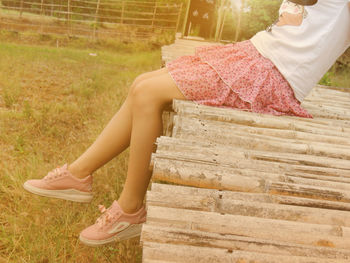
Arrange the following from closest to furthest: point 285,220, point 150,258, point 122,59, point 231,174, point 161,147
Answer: point 150,258 → point 285,220 → point 231,174 → point 161,147 → point 122,59

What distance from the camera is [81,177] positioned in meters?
1.92

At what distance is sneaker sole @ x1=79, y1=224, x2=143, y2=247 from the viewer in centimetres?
168

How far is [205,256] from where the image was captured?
833mm

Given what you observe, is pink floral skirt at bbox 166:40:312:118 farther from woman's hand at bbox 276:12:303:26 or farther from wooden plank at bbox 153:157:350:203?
wooden plank at bbox 153:157:350:203

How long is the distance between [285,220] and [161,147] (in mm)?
470

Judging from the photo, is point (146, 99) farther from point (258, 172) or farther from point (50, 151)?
point (50, 151)

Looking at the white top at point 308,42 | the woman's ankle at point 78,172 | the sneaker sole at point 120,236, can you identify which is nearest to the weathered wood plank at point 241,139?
the white top at point 308,42

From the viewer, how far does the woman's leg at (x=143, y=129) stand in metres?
1.62

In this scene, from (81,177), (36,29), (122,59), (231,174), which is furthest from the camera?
(36,29)

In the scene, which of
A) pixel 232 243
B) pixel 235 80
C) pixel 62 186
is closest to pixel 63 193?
pixel 62 186

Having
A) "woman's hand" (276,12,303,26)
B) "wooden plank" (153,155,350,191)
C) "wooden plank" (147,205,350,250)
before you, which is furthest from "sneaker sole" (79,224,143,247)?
"woman's hand" (276,12,303,26)

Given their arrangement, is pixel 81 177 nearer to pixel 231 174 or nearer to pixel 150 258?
pixel 231 174

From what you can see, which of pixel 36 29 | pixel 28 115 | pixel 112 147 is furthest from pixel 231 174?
pixel 36 29

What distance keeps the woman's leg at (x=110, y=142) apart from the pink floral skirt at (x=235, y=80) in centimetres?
19
